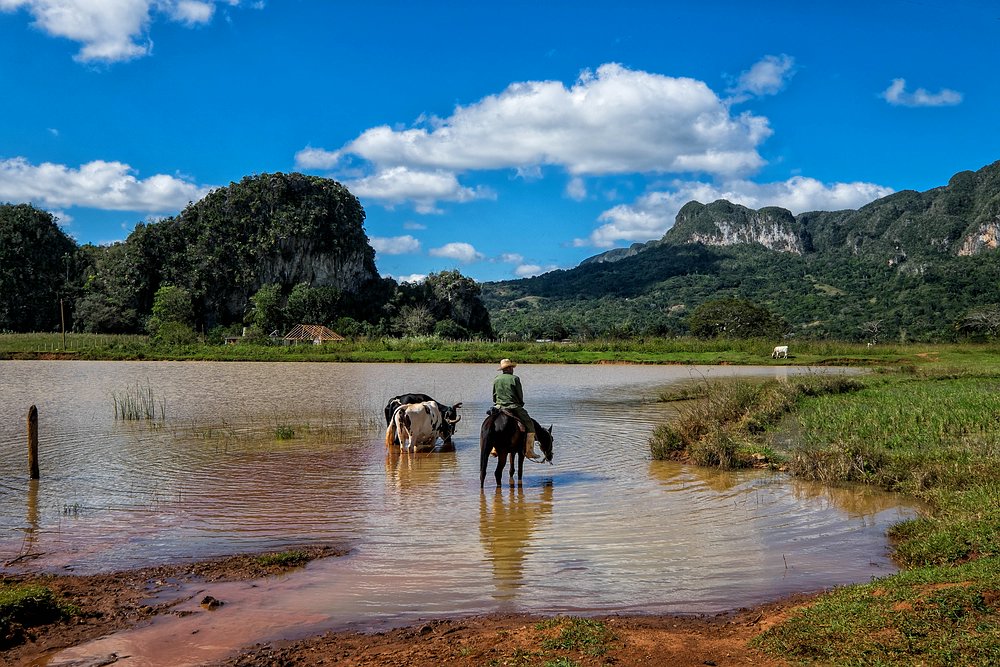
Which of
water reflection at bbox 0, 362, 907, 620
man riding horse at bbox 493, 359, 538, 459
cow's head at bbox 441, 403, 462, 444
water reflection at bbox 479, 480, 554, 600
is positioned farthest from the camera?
cow's head at bbox 441, 403, 462, 444

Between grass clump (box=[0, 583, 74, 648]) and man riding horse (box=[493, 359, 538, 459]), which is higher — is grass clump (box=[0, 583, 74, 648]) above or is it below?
below

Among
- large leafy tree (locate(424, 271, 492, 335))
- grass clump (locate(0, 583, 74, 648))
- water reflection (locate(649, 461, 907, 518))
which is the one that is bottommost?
water reflection (locate(649, 461, 907, 518))

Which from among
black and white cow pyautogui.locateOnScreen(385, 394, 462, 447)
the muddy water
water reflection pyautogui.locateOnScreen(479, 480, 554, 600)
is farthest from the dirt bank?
black and white cow pyautogui.locateOnScreen(385, 394, 462, 447)

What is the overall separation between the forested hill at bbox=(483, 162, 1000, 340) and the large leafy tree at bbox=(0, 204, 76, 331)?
5760cm

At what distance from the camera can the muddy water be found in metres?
6.20

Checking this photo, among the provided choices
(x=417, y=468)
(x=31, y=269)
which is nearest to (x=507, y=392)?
(x=417, y=468)

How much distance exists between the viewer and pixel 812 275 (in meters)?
114

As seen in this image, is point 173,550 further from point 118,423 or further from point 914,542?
point 118,423

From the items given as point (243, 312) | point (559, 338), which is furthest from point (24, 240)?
point (559, 338)

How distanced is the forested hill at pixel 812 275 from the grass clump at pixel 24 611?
63136 mm

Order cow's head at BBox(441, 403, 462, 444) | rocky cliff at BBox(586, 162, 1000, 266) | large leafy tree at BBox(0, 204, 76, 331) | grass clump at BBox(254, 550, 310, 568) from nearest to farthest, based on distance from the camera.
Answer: grass clump at BBox(254, 550, 310, 568)
cow's head at BBox(441, 403, 462, 444)
large leafy tree at BBox(0, 204, 76, 331)
rocky cliff at BBox(586, 162, 1000, 266)

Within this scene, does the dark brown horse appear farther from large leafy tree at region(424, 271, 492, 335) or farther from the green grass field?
large leafy tree at region(424, 271, 492, 335)

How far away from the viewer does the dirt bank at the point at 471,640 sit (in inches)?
189

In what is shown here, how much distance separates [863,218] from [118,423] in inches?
6554
